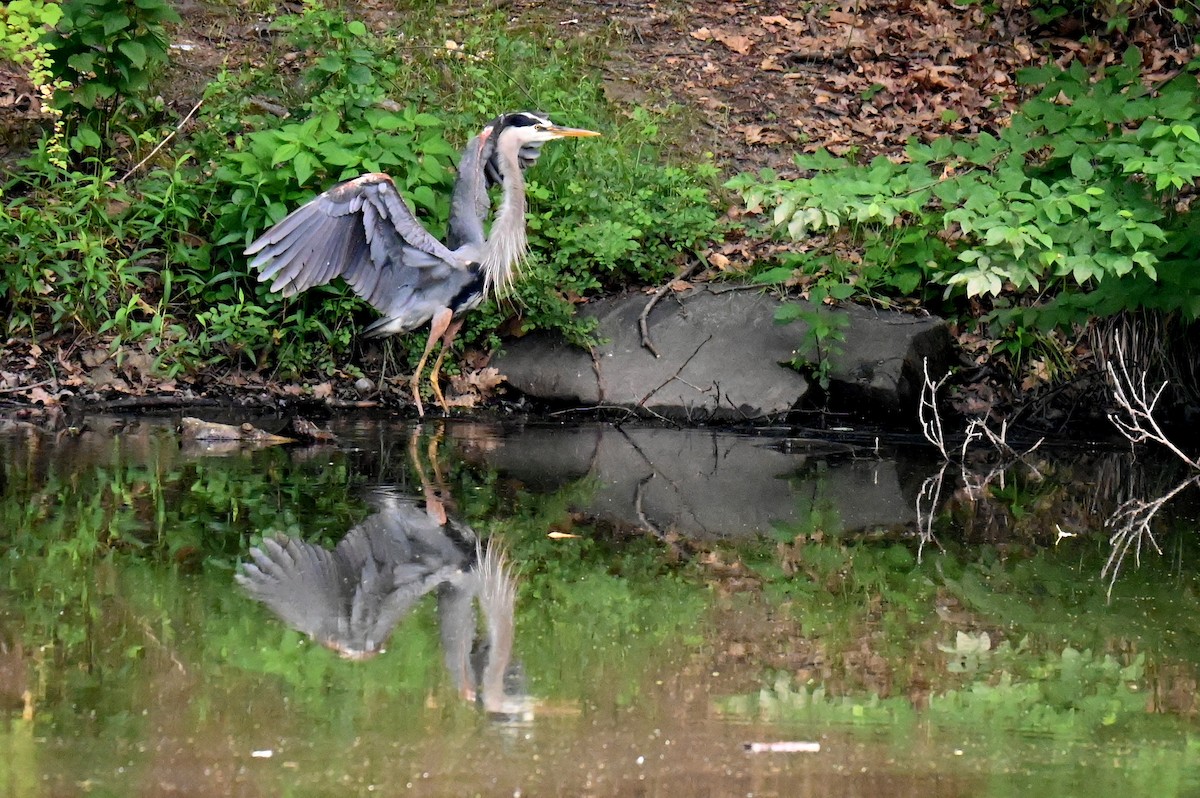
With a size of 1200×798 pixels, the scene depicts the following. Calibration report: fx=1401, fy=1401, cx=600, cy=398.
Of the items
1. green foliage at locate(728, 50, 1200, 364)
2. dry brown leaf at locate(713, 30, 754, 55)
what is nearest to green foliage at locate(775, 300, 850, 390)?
green foliage at locate(728, 50, 1200, 364)

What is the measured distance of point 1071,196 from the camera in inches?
244

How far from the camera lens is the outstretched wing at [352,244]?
6762 millimetres

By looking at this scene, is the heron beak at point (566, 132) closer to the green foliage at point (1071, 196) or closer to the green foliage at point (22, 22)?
the green foliage at point (1071, 196)

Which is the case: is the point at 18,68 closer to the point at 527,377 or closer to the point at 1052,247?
the point at 527,377

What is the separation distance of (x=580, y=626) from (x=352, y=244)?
143 inches

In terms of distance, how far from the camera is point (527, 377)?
7.52 m

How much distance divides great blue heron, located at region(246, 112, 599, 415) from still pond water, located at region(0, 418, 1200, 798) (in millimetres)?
1089

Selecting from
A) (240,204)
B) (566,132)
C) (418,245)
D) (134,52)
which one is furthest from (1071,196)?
(134,52)

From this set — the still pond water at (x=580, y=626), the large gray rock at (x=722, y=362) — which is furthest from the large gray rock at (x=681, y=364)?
the still pond water at (x=580, y=626)

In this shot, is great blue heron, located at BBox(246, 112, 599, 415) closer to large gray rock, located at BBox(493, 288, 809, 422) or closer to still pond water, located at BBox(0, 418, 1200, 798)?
large gray rock, located at BBox(493, 288, 809, 422)

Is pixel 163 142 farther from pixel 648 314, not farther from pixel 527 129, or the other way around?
pixel 648 314

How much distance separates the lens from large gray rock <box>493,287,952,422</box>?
728 cm

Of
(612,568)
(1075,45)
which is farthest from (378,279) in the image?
(1075,45)

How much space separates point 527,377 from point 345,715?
Result: 4540 mm
